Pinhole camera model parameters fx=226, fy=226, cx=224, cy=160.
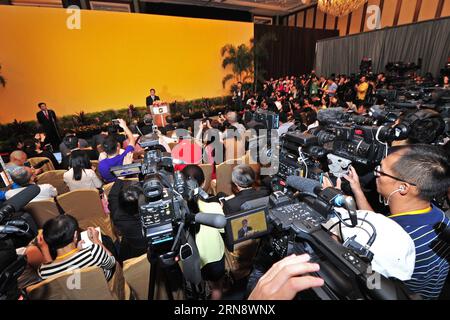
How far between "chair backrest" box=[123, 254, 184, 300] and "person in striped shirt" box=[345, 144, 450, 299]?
56.5 inches

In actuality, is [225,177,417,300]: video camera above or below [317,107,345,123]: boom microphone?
below

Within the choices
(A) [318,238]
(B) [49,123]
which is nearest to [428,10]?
(A) [318,238]

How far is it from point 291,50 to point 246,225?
13482 millimetres

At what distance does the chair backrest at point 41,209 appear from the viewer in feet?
7.54

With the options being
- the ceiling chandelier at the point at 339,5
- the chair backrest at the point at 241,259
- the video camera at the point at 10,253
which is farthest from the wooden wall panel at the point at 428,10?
the video camera at the point at 10,253

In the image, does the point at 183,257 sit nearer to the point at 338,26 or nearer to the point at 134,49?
the point at 134,49

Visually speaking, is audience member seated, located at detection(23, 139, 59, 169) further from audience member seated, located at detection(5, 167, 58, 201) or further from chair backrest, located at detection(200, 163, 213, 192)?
chair backrest, located at detection(200, 163, 213, 192)

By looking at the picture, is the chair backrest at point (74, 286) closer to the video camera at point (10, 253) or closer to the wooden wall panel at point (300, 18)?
the video camera at point (10, 253)

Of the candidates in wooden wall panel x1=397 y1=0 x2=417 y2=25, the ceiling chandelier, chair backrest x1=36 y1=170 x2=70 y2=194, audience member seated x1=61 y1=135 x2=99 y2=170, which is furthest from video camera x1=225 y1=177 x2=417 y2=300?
wooden wall panel x1=397 y1=0 x2=417 y2=25

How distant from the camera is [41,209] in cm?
235

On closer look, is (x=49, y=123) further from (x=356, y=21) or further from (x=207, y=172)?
(x=356, y=21)

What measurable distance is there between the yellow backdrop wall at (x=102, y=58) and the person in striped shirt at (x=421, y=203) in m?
8.76

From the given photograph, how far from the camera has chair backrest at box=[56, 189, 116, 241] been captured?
7.91 feet

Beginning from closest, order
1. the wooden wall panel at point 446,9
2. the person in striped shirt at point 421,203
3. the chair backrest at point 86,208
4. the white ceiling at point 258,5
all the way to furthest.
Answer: the person in striped shirt at point 421,203 → the chair backrest at point 86,208 → the wooden wall panel at point 446,9 → the white ceiling at point 258,5
